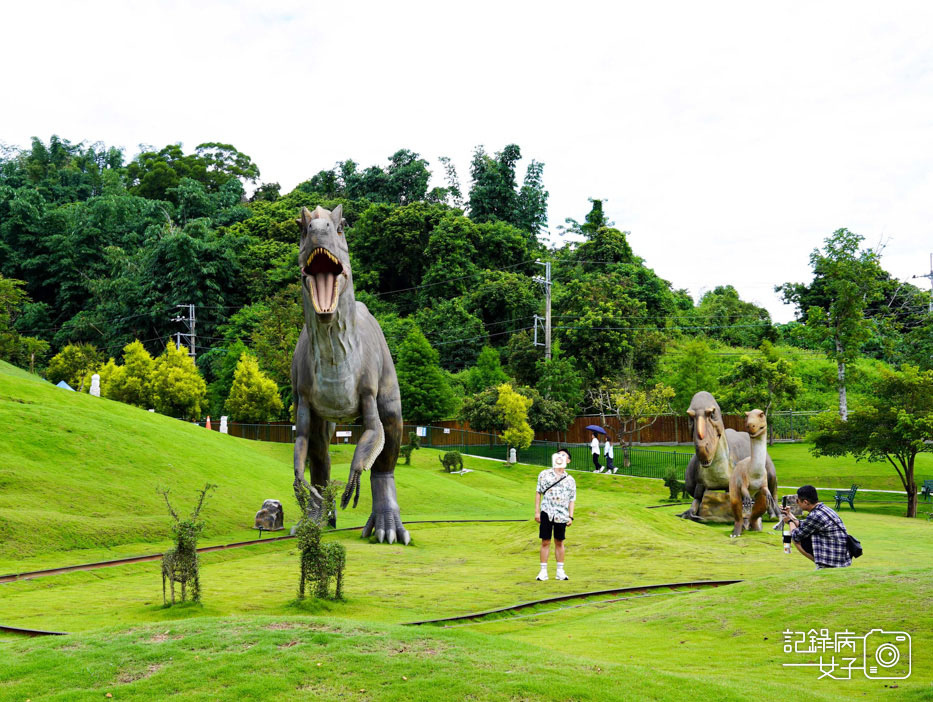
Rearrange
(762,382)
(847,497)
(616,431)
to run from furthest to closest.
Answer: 1. (616,431)
2. (762,382)
3. (847,497)

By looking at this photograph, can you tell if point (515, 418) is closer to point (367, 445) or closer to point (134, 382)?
point (134, 382)

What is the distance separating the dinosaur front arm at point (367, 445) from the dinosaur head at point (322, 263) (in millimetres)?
2043

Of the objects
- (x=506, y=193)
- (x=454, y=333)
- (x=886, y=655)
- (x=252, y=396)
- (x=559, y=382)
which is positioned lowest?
(x=886, y=655)

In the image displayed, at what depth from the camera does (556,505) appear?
40.0 feet

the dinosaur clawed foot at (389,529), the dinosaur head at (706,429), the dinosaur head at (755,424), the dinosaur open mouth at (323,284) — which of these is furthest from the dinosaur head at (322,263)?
the dinosaur head at (755,424)

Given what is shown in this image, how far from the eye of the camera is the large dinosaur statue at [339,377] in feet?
44.0

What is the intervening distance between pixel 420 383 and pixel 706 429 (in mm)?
22129

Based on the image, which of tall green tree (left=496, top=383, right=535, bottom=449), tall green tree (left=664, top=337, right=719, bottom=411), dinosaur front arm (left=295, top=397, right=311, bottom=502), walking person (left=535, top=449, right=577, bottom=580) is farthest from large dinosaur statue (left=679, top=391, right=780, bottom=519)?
tall green tree (left=664, top=337, right=719, bottom=411)

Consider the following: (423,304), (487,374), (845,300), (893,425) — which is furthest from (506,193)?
(893,425)

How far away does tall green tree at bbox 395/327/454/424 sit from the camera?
4059 centimetres

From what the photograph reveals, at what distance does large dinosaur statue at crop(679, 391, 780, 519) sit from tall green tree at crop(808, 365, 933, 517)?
8.35 m

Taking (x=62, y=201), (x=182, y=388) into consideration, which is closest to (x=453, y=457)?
(x=182, y=388)

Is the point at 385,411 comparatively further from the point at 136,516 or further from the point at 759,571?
the point at 759,571

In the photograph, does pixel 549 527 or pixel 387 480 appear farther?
pixel 387 480
